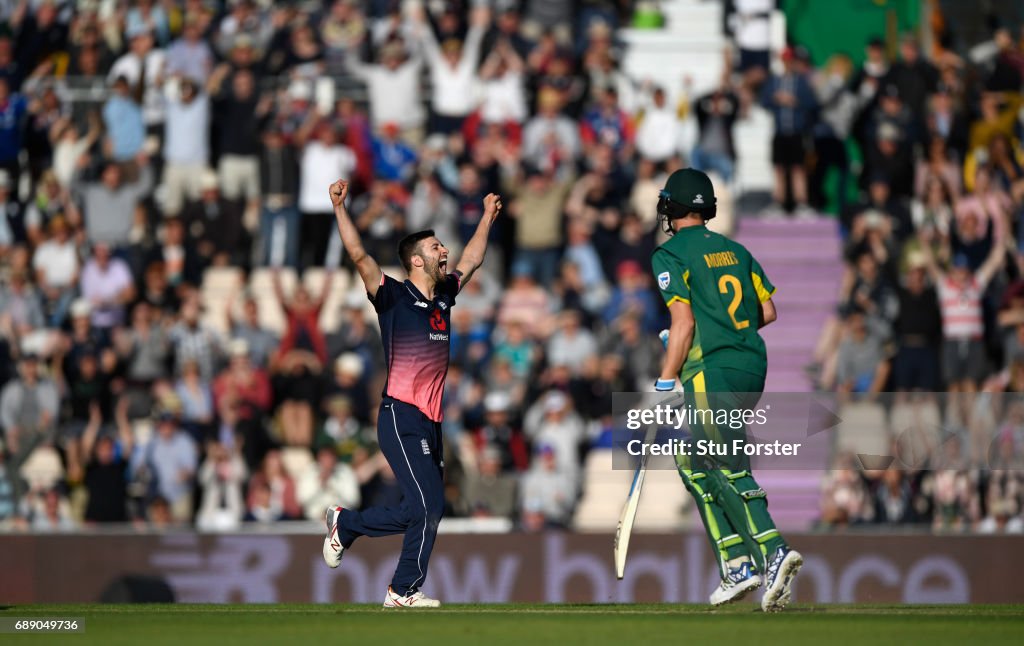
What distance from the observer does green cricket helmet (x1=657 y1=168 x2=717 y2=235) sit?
37.5 ft

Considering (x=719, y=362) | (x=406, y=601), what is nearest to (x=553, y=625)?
(x=406, y=601)

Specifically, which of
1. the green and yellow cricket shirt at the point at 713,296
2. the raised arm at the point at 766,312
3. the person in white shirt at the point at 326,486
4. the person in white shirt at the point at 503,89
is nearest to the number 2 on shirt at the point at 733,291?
the green and yellow cricket shirt at the point at 713,296

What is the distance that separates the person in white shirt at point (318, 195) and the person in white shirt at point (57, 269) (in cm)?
268

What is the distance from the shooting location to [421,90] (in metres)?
24.9

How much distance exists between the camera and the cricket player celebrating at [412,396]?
1174cm

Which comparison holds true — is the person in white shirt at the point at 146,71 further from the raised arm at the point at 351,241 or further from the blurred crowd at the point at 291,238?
the raised arm at the point at 351,241

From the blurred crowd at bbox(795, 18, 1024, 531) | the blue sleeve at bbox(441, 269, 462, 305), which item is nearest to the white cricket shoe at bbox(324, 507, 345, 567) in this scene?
the blue sleeve at bbox(441, 269, 462, 305)

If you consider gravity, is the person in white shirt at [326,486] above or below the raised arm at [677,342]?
below

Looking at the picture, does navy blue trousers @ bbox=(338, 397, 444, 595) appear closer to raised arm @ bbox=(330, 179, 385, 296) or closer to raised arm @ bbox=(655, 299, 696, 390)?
raised arm @ bbox=(330, 179, 385, 296)

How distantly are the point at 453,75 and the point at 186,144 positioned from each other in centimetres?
343

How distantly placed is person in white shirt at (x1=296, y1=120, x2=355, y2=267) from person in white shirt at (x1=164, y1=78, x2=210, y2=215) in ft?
4.68

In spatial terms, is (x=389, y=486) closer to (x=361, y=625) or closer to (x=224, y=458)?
(x=224, y=458)

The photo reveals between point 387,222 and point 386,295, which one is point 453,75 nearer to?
point 387,222

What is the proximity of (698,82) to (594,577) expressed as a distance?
33.2ft
